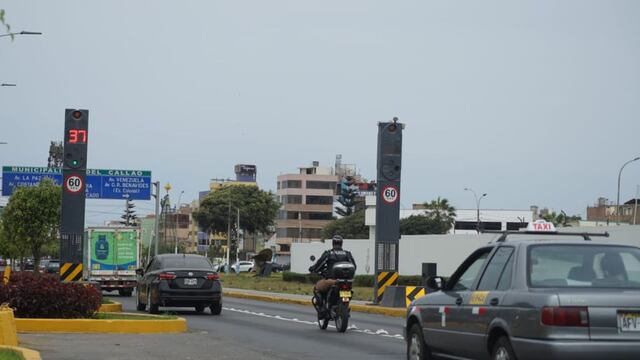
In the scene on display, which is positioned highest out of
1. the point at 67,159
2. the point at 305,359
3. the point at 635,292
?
the point at 67,159

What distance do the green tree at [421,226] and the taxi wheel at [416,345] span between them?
107 metres

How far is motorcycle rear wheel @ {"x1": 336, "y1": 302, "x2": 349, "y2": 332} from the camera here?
22312 millimetres

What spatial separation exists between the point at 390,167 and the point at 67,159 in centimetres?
949

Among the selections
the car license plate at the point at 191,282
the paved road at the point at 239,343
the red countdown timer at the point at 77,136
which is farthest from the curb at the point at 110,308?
the red countdown timer at the point at 77,136

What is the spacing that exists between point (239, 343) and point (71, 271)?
12.4 meters

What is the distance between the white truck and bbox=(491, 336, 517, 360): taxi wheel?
3555 cm

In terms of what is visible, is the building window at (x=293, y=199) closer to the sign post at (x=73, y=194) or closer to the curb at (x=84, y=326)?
the sign post at (x=73, y=194)

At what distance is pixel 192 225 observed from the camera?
197750 millimetres

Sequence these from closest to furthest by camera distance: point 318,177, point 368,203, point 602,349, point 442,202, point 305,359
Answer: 1. point 602,349
2. point 305,359
3. point 368,203
4. point 442,202
5. point 318,177

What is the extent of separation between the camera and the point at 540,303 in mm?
10062

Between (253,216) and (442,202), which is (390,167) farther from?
(253,216)

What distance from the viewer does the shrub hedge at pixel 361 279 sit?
54959 millimetres

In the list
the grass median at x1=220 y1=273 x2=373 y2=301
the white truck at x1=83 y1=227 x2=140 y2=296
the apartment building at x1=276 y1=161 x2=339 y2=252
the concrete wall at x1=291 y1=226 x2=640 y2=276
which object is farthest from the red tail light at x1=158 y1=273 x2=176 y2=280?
the apartment building at x1=276 y1=161 x2=339 y2=252

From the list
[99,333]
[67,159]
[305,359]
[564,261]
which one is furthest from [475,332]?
[67,159]
